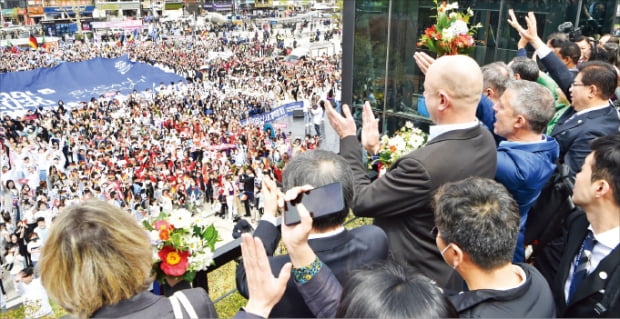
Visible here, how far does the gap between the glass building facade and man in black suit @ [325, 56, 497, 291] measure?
248 inches

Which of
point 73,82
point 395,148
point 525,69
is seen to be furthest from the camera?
point 73,82

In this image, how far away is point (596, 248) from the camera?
1.84 m

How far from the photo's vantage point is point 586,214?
6.35 ft

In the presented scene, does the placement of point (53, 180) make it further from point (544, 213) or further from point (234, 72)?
point (234, 72)

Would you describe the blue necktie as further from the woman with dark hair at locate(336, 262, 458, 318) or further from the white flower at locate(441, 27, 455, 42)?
the white flower at locate(441, 27, 455, 42)

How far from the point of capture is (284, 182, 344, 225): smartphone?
150 cm

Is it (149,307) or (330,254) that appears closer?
(149,307)

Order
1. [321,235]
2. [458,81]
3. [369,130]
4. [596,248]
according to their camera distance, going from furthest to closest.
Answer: [369,130] → [458,81] → [596,248] → [321,235]

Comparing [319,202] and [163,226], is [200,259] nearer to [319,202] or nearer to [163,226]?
[163,226]

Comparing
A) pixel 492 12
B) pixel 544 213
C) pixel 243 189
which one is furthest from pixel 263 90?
pixel 544 213

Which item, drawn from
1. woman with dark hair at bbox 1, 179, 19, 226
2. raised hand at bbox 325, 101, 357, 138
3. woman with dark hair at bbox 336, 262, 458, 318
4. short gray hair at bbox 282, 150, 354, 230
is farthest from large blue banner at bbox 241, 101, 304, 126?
woman with dark hair at bbox 336, 262, 458, 318

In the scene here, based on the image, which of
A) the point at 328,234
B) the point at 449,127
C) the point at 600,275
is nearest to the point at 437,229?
the point at 328,234

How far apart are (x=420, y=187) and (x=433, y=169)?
95mm

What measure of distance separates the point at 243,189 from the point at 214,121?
39.5ft
